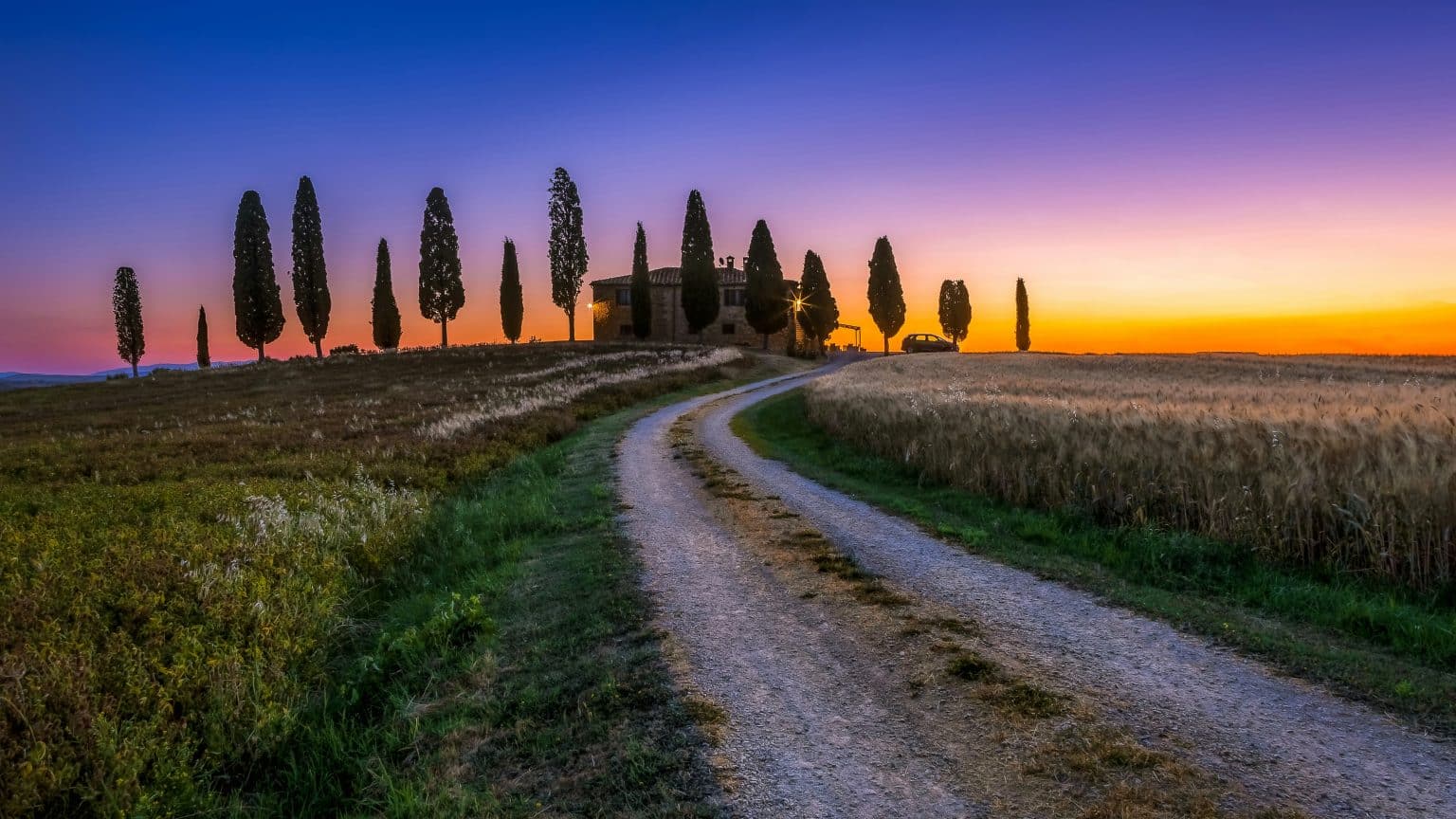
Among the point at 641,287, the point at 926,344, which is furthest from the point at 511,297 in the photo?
the point at 926,344

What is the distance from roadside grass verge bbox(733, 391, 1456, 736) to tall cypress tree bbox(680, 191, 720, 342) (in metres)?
58.0

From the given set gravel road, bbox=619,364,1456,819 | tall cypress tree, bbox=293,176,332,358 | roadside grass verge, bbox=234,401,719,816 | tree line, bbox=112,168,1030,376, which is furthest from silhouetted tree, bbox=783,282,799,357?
roadside grass verge, bbox=234,401,719,816

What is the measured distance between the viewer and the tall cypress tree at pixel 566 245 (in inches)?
2867

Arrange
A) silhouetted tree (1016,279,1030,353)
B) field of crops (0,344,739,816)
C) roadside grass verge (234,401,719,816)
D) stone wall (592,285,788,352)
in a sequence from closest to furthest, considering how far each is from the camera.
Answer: roadside grass verge (234,401,719,816)
field of crops (0,344,739,816)
stone wall (592,285,788,352)
silhouetted tree (1016,279,1030,353)

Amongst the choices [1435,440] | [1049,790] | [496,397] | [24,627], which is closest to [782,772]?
[1049,790]

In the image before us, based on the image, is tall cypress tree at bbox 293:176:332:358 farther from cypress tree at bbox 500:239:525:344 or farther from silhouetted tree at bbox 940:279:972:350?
silhouetted tree at bbox 940:279:972:350

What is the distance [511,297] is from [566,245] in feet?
38.9

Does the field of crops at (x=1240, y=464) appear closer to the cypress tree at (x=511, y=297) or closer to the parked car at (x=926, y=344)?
the parked car at (x=926, y=344)

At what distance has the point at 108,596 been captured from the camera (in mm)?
6652

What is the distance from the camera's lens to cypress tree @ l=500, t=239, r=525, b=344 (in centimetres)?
8069

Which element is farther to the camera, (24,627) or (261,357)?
(261,357)

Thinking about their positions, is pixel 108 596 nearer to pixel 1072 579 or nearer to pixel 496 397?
pixel 1072 579

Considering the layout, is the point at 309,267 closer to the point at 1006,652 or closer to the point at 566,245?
the point at 566,245

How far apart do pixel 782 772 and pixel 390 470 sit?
1396cm
